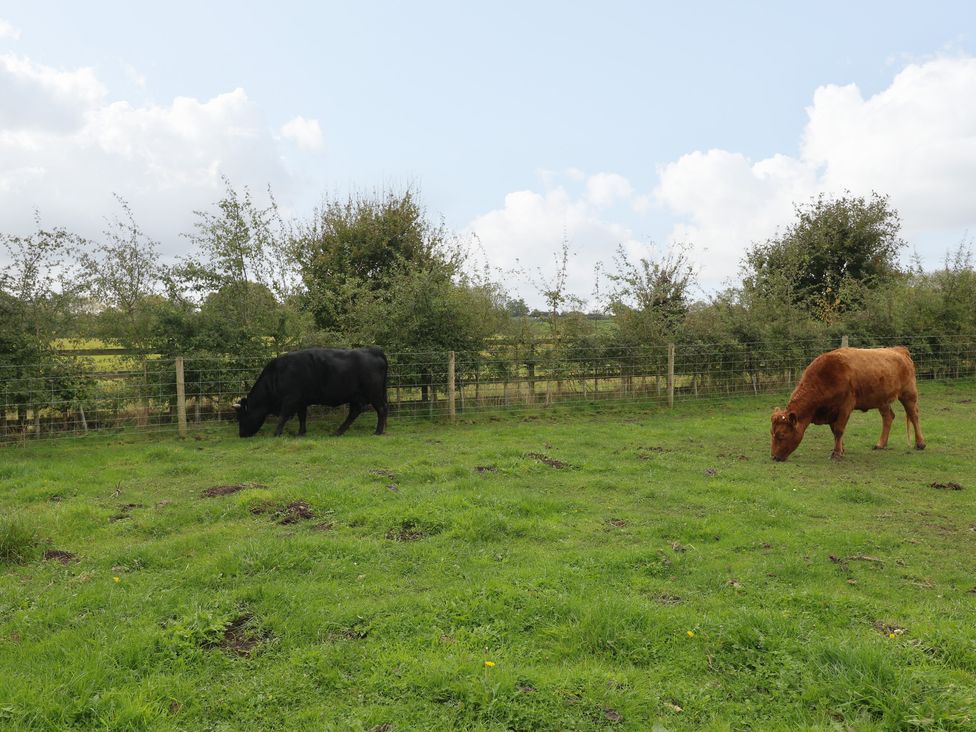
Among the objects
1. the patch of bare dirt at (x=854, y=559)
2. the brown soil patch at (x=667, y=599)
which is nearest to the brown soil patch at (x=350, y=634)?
the brown soil patch at (x=667, y=599)

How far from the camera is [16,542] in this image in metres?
4.84

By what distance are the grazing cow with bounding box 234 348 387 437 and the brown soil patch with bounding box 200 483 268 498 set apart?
12.4ft

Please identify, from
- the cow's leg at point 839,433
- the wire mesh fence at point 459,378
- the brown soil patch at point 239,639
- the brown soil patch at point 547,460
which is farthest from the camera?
the wire mesh fence at point 459,378

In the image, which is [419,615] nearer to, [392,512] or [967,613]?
[392,512]

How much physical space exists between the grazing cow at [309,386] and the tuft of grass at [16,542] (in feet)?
18.6

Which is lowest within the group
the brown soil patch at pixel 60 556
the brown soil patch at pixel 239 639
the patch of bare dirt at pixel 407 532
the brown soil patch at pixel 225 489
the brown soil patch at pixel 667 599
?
the brown soil patch at pixel 239 639

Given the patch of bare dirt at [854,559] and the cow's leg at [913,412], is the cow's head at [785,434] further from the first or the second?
the patch of bare dirt at [854,559]

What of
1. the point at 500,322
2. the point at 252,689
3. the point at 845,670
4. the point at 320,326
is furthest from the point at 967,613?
the point at 320,326

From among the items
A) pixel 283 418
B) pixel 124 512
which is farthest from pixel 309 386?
pixel 124 512

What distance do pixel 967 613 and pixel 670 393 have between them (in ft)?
33.9

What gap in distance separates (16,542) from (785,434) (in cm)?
835

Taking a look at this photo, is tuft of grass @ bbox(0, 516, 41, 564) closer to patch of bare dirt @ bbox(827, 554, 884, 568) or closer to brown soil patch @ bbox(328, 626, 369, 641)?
brown soil patch @ bbox(328, 626, 369, 641)

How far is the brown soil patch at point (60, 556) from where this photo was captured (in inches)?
187

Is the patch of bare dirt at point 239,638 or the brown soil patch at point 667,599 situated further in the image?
the brown soil patch at point 667,599
